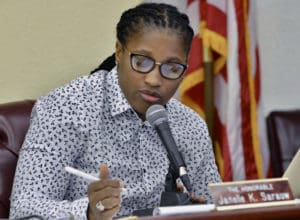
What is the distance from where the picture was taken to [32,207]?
2.13 metres

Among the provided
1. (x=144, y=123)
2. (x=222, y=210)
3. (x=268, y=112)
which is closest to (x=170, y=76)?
(x=144, y=123)

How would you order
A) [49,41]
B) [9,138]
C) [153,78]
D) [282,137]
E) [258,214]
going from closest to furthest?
[258,214] < [153,78] < [9,138] < [49,41] < [282,137]

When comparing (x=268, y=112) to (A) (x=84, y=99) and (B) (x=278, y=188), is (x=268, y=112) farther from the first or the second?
(B) (x=278, y=188)

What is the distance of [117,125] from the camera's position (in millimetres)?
2377

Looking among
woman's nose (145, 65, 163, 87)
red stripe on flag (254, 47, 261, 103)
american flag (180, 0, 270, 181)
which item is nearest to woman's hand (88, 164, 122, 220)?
woman's nose (145, 65, 163, 87)

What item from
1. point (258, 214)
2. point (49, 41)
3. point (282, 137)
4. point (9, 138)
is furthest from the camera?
point (282, 137)

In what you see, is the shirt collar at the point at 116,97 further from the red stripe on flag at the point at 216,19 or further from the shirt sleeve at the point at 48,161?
the red stripe on flag at the point at 216,19

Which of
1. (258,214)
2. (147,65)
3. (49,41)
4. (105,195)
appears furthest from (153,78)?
(49,41)

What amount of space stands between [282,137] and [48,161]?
56.7 inches

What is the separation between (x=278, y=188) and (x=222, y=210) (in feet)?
0.67

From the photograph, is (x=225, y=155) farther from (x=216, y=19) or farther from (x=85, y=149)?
(x=85, y=149)

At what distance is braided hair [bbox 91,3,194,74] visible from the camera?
233 centimetres

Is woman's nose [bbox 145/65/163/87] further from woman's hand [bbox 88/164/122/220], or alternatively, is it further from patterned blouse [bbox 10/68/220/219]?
woman's hand [bbox 88/164/122/220]

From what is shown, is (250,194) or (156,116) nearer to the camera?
(250,194)
